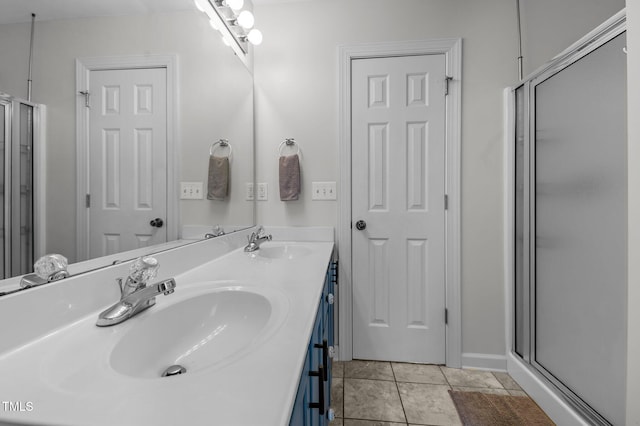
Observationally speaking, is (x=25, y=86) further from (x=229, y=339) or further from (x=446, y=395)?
(x=446, y=395)

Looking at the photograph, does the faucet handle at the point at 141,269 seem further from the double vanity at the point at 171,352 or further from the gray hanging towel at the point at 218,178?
the gray hanging towel at the point at 218,178

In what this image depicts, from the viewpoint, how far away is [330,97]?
5.98 ft

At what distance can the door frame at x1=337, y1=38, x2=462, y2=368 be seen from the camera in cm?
173

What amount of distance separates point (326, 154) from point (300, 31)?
828 mm

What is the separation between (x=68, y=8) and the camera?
25.1 inches

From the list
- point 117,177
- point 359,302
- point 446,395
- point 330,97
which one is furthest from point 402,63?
point 446,395

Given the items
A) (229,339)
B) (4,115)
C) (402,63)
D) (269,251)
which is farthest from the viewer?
(402,63)

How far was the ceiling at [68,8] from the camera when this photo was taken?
553mm

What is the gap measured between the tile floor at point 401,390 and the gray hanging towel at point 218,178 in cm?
123

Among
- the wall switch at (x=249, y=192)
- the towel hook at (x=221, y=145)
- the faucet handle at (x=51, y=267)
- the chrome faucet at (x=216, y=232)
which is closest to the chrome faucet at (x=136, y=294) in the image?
the faucet handle at (x=51, y=267)

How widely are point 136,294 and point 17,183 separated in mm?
321

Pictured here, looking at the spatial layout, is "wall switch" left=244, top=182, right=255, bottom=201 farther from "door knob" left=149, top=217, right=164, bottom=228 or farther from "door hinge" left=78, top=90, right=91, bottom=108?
"door hinge" left=78, top=90, right=91, bottom=108

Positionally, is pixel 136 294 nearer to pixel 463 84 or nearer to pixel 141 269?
pixel 141 269

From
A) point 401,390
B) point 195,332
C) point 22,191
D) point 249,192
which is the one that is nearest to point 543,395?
point 401,390
